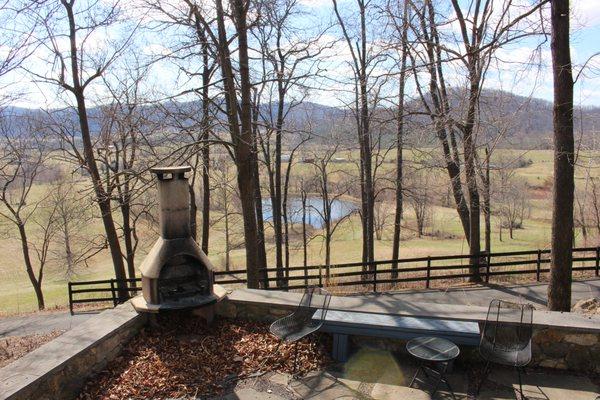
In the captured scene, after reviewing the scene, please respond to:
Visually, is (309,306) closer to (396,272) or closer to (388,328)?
(388,328)

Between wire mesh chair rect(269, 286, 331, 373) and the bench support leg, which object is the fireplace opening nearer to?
wire mesh chair rect(269, 286, 331, 373)

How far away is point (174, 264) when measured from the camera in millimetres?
5789

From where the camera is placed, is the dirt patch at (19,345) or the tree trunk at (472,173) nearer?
the dirt patch at (19,345)

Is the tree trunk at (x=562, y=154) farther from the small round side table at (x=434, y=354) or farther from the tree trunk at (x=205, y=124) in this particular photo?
the tree trunk at (x=205, y=124)

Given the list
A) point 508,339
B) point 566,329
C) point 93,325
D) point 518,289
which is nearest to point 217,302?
point 93,325

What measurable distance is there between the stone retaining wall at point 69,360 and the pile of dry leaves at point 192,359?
0.13m

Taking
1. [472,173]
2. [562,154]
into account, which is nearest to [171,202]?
[562,154]

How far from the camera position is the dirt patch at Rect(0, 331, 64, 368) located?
32.8 ft

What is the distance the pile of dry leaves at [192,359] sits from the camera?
4574 millimetres

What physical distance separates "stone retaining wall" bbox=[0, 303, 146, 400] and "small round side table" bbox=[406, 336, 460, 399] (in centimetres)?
329

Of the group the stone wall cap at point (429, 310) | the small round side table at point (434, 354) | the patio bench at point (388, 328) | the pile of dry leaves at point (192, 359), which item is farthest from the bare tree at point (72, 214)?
the small round side table at point (434, 354)

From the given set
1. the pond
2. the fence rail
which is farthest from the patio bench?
the pond

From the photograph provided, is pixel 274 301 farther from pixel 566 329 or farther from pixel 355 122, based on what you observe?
pixel 355 122

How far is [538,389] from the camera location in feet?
14.3
